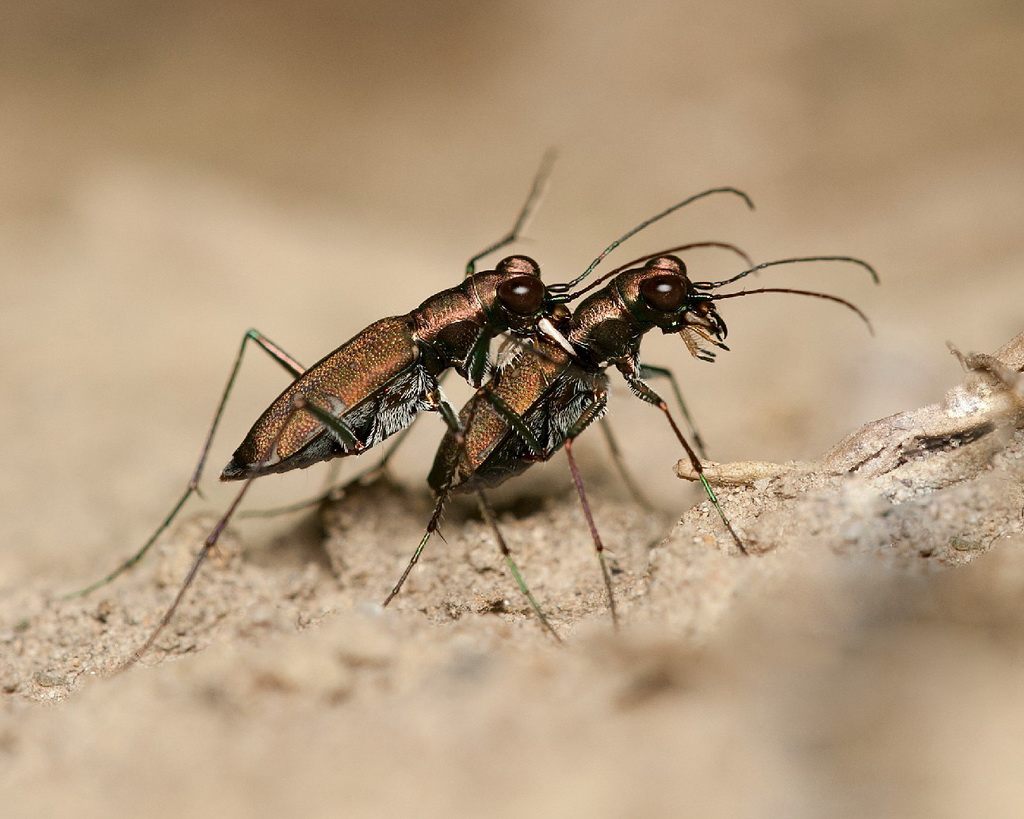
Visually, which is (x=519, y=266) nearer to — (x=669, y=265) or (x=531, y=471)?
(x=669, y=265)

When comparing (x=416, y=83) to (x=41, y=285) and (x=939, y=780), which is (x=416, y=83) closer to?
(x=41, y=285)

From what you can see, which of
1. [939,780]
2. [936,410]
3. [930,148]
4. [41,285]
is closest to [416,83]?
[41,285]

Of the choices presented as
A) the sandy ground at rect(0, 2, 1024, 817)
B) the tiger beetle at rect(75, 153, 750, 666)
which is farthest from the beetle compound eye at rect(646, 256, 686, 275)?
the sandy ground at rect(0, 2, 1024, 817)

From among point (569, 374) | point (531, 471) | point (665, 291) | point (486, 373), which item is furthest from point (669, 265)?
point (531, 471)

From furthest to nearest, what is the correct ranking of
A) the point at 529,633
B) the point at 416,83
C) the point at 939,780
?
the point at 416,83, the point at 529,633, the point at 939,780

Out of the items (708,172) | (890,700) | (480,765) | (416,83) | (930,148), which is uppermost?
(416,83)

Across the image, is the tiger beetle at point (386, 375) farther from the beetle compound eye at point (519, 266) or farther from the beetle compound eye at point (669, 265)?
the beetle compound eye at point (669, 265)

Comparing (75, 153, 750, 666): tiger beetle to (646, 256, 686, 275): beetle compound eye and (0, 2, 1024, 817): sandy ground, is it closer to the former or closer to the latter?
(646, 256, 686, 275): beetle compound eye
